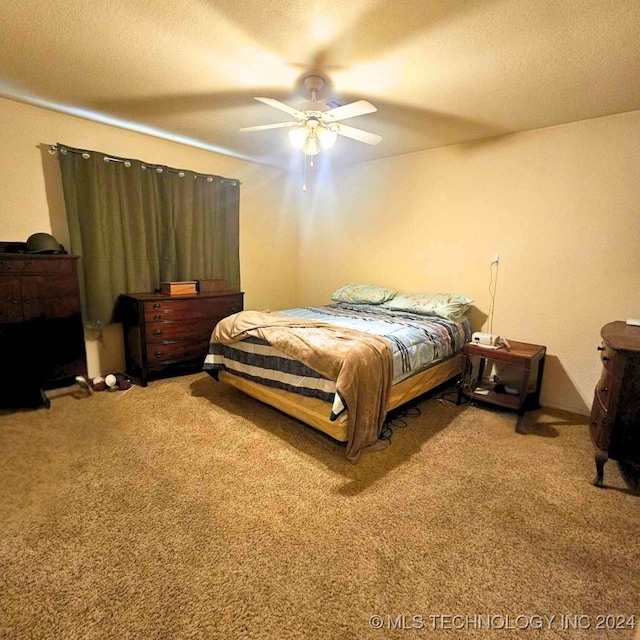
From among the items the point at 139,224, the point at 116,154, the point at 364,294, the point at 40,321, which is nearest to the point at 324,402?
the point at 364,294

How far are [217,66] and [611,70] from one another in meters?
2.34

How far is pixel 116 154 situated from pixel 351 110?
243 cm

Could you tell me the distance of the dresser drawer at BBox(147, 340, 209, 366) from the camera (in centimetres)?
316

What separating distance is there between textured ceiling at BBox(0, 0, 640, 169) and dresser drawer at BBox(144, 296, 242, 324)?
1.61 metres

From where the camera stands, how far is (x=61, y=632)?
3.62ft

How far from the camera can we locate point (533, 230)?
297 cm

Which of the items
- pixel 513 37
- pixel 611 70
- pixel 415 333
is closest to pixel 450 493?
pixel 415 333

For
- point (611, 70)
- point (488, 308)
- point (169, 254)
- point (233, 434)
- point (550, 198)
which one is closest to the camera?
point (611, 70)

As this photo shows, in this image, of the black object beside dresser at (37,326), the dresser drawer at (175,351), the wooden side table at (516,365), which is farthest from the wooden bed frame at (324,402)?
the black object beside dresser at (37,326)

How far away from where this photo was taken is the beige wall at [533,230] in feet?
8.57

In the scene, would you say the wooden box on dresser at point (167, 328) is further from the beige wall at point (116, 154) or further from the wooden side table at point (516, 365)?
the wooden side table at point (516, 365)

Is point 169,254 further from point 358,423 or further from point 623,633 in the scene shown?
point 623,633

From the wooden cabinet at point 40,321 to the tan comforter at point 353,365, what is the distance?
1650 mm

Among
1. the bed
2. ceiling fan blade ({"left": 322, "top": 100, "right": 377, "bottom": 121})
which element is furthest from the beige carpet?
ceiling fan blade ({"left": 322, "top": 100, "right": 377, "bottom": 121})
